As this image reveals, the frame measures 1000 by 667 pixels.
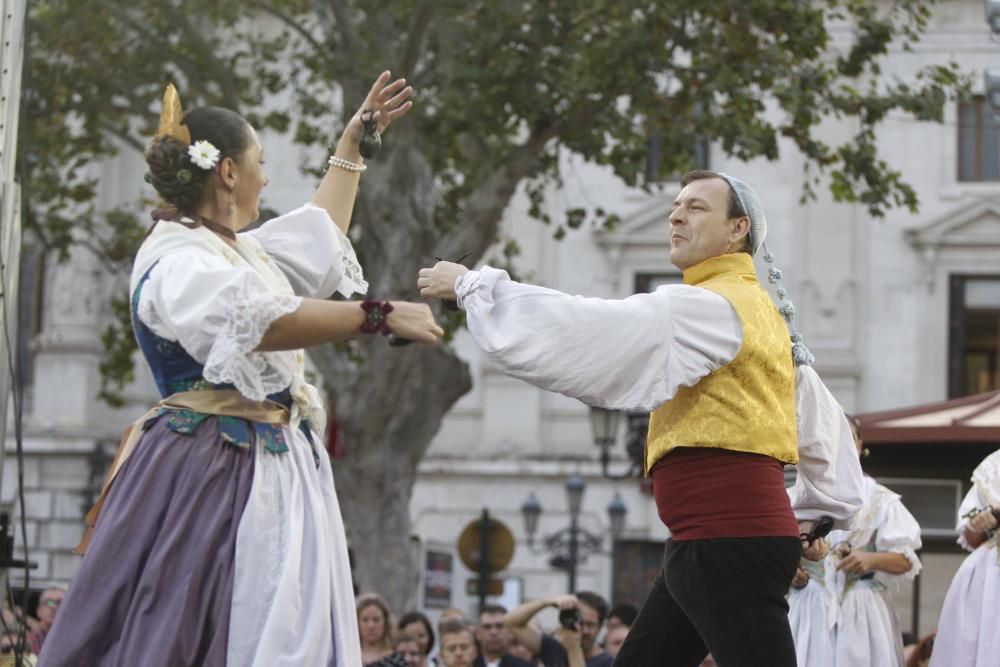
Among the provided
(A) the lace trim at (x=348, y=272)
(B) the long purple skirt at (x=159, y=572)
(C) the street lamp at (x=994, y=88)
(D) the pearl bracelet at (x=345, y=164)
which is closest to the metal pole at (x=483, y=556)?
(C) the street lamp at (x=994, y=88)

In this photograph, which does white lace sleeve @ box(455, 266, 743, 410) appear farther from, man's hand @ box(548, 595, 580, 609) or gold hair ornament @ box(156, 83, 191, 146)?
man's hand @ box(548, 595, 580, 609)

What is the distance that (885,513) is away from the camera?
810cm

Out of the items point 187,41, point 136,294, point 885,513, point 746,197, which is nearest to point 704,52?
point 187,41

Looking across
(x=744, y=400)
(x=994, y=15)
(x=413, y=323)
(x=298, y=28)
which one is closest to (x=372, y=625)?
(x=744, y=400)

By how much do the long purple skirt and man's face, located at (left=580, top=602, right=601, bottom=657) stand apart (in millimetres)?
5588

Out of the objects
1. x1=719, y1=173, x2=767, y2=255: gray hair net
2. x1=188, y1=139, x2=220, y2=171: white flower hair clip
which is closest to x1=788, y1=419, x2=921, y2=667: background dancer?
x1=719, y1=173, x2=767, y2=255: gray hair net

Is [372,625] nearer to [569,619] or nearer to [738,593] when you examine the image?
[569,619]

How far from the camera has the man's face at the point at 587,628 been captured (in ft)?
33.2

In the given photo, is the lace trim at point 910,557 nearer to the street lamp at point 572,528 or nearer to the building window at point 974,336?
the street lamp at point 572,528

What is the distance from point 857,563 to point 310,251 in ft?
11.2

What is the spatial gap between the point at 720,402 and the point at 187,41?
13394 millimetres

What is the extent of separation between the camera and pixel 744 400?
510cm

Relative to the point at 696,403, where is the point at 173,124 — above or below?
above

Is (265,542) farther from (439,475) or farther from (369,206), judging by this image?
(439,475)
